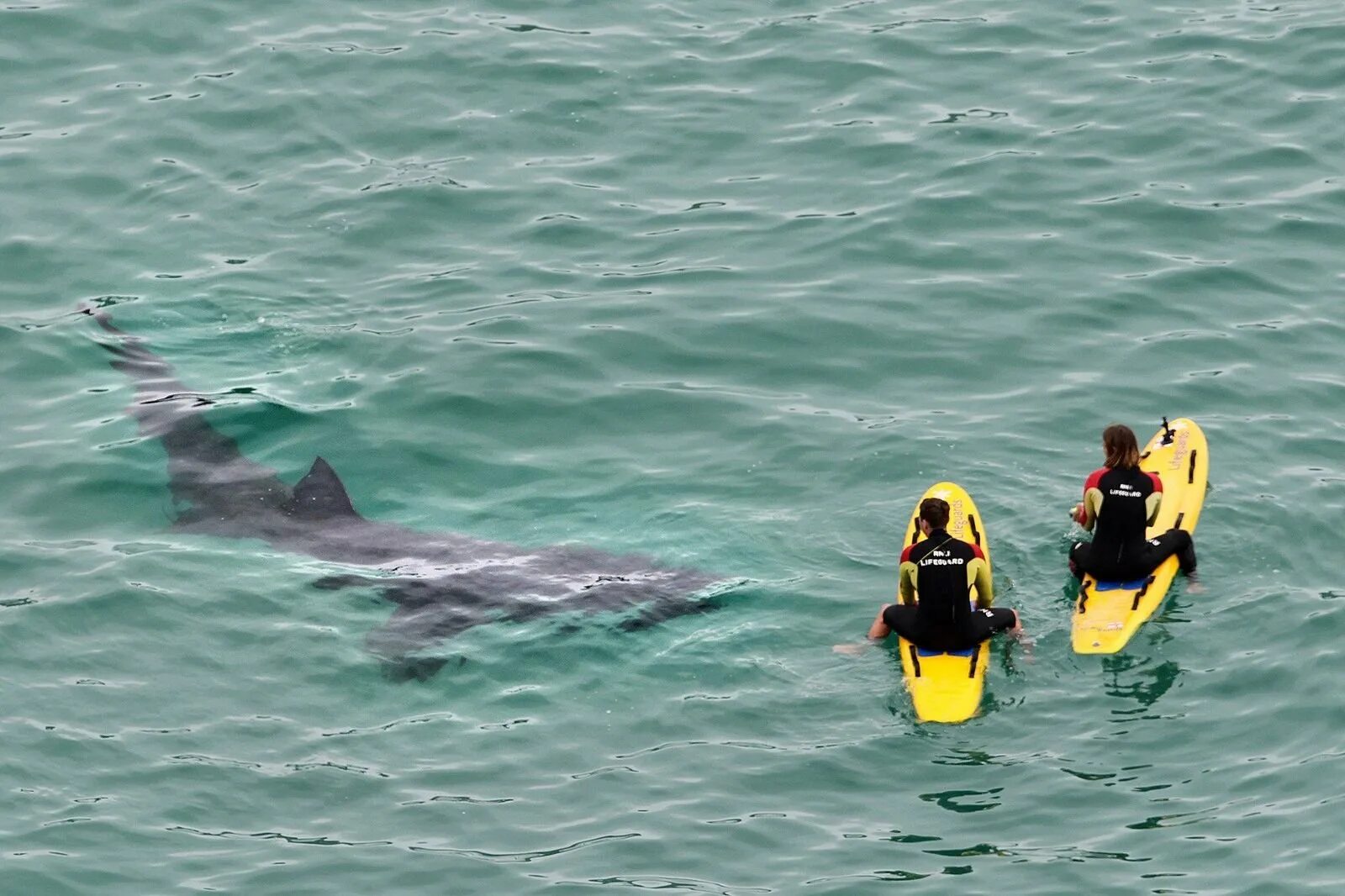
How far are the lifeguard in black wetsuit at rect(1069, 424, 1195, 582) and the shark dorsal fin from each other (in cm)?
560

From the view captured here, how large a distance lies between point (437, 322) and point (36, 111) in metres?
6.05

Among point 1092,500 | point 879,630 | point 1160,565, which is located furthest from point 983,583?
point 1160,565

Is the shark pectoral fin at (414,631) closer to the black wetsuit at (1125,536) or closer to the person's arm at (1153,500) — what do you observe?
the black wetsuit at (1125,536)

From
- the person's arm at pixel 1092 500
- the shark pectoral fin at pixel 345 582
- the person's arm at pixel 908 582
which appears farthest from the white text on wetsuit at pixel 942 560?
the shark pectoral fin at pixel 345 582

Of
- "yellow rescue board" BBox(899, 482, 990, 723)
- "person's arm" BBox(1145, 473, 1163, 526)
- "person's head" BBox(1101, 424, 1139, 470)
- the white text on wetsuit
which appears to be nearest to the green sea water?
"yellow rescue board" BBox(899, 482, 990, 723)

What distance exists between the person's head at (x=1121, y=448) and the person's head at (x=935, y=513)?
1.45m

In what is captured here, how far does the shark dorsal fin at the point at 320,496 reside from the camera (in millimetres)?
14641

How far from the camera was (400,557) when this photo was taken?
1405 centimetres

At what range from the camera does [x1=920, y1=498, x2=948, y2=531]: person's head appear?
12727mm

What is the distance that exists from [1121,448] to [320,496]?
20.1 ft

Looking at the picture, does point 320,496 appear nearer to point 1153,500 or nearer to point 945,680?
point 945,680

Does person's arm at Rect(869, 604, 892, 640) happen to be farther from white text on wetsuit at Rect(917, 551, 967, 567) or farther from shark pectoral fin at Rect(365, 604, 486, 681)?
shark pectoral fin at Rect(365, 604, 486, 681)

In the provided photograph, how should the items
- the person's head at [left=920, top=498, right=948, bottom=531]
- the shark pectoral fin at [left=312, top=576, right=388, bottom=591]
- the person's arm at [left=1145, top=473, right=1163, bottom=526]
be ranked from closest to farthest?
1. the person's head at [left=920, top=498, right=948, bottom=531]
2. the person's arm at [left=1145, top=473, right=1163, bottom=526]
3. the shark pectoral fin at [left=312, top=576, right=388, bottom=591]

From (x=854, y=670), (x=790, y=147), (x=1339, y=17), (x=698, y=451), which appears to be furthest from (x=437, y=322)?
(x=1339, y=17)
